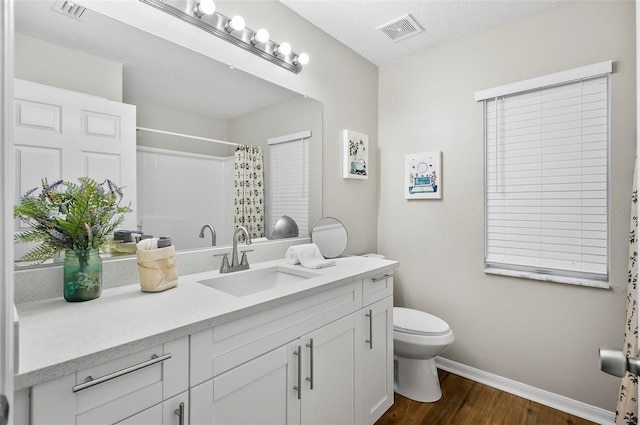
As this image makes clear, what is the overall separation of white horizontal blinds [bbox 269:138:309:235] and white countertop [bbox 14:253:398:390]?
2.57ft

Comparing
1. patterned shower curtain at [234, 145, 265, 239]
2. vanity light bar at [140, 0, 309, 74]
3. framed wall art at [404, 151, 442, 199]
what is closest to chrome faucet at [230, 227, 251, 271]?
patterned shower curtain at [234, 145, 265, 239]

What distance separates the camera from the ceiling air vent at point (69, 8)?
1.14 meters

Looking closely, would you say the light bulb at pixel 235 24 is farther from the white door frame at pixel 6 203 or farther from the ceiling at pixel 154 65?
the white door frame at pixel 6 203

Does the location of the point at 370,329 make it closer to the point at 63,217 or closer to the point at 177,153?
the point at 177,153

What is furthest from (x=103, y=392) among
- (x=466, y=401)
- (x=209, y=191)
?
(x=466, y=401)

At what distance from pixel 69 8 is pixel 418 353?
7.94 ft

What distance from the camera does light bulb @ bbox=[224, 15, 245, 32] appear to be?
159 centimetres

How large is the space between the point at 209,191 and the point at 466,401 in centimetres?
208

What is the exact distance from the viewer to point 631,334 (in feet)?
5.23

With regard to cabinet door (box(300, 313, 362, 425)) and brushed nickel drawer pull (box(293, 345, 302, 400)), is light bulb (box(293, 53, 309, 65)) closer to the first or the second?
cabinet door (box(300, 313, 362, 425))

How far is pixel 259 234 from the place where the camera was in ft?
6.22

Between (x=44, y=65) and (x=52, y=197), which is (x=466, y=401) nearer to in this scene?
(x=52, y=197)

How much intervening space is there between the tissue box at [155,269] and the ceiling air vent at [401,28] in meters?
2.05

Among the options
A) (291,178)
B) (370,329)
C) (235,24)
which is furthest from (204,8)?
(370,329)
